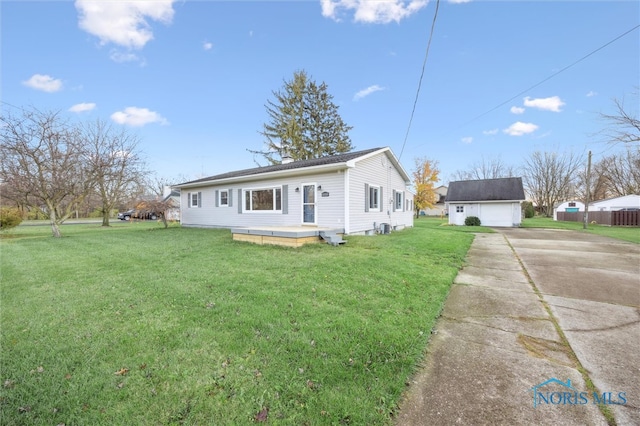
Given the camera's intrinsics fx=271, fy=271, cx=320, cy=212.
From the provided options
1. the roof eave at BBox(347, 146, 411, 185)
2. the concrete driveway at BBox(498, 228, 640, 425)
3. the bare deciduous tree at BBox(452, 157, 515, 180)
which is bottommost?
the concrete driveway at BBox(498, 228, 640, 425)

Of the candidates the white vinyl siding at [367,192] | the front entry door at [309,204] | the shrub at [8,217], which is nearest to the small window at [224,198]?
the front entry door at [309,204]

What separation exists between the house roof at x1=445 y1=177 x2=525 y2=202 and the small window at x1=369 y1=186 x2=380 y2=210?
1491cm

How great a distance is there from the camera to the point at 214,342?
2736mm

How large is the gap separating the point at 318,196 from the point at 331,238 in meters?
2.64

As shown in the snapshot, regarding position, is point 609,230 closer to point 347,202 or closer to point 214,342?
point 347,202

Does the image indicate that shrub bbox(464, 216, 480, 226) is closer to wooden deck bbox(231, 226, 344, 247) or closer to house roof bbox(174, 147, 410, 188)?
house roof bbox(174, 147, 410, 188)

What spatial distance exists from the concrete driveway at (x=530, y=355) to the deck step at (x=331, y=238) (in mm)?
3598

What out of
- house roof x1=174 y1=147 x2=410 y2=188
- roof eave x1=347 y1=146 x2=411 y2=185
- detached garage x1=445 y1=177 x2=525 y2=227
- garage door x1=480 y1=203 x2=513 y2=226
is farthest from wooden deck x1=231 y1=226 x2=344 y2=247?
garage door x1=480 y1=203 x2=513 y2=226

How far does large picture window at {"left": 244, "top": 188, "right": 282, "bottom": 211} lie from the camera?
Result: 463 inches

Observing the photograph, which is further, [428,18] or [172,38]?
[172,38]

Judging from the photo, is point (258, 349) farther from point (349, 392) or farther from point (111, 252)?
point (111, 252)

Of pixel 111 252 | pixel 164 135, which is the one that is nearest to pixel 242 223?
pixel 111 252

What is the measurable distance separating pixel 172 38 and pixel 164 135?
793 cm

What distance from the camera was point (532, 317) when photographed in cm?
354
